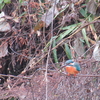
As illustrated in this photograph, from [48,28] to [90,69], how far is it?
1186 mm

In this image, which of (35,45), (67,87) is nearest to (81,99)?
(67,87)

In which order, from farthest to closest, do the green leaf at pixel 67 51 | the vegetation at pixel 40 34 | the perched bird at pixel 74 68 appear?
the green leaf at pixel 67 51 → the vegetation at pixel 40 34 → the perched bird at pixel 74 68

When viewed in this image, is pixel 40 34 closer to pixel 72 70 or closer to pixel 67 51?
pixel 67 51

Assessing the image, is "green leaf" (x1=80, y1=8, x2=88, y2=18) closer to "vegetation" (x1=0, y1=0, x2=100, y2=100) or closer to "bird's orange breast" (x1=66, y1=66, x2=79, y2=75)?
"vegetation" (x1=0, y1=0, x2=100, y2=100)

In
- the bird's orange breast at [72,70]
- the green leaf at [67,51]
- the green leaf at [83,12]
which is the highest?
the green leaf at [83,12]

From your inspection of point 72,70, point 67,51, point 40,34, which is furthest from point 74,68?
point 40,34

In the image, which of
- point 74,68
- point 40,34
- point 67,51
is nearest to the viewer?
point 74,68

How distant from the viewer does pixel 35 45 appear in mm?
3299

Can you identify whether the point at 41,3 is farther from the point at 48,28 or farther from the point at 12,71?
the point at 12,71

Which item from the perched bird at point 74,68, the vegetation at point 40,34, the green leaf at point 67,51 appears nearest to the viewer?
the perched bird at point 74,68

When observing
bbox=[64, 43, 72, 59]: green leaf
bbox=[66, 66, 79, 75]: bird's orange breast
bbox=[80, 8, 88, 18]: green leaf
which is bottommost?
bbox=[66, 66, 79, 75]: bird's orange breast

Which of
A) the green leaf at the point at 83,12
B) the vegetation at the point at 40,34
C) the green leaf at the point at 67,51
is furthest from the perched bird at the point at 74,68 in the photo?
the green leaf at the point at 83,12

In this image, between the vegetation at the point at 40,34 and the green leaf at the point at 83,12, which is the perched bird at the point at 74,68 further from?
the green leaf at the point at 83,12

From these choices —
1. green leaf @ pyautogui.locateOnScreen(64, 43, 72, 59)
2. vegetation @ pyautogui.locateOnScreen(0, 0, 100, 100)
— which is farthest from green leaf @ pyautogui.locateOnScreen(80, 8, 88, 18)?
green leaf @ pyautogui.locateOnScreen(64, 43, 72, 59)
